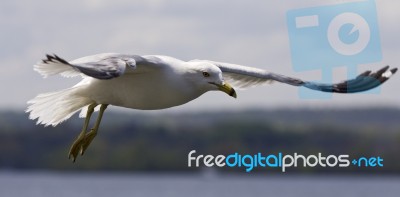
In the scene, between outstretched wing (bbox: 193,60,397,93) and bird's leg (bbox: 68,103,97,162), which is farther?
outstretched wing (bbox: 193,60,397,93)

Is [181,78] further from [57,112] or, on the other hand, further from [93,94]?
[57,112]

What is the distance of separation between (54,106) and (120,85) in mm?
1335


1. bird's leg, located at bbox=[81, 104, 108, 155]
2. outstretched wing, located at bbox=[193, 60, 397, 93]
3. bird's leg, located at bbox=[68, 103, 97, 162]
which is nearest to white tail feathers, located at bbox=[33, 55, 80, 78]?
bird's leg, located at bbox=[81, 104, 108, 155]

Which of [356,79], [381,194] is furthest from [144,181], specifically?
[356,79]

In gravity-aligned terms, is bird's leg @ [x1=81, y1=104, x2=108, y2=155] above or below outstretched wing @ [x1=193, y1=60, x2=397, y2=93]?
below

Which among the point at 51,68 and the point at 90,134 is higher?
the point at 51,68

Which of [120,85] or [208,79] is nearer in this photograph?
[208,79]

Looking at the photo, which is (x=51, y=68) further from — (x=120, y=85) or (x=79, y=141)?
(x=79, y=141)

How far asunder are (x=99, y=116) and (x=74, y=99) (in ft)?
1.42

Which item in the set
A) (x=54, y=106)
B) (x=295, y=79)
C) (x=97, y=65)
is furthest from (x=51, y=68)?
(x=295, y=79)

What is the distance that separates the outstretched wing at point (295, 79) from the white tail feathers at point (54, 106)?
1.43 metres

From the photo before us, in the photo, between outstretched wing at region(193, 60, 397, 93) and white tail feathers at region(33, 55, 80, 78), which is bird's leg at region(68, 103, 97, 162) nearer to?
white tail feathers at region(33, 55, 80, 78)

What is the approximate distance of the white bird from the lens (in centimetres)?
895

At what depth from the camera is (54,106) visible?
35.1 ft
